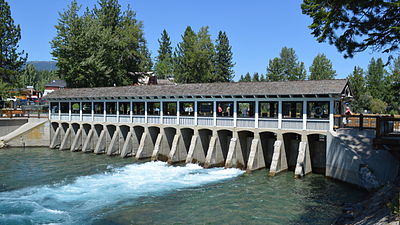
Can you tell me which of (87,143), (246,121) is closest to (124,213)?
(246,121)

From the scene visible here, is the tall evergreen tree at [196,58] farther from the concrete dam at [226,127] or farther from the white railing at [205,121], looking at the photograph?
the white railing at [205,121]

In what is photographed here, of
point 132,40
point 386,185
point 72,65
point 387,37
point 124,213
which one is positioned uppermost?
point 132,40

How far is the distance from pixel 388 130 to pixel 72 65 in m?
44.1

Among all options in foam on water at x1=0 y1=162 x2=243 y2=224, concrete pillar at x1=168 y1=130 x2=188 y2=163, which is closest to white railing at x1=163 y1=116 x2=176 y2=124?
concrete pillar at x1=168 y1=130 x2=188 y2=163

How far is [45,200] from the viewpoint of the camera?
757 inches

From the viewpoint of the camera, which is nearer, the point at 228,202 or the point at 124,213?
the point at 124,213

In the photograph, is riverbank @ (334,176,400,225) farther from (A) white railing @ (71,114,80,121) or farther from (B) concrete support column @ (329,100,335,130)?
(A) white railing @ (71,114,80,121)

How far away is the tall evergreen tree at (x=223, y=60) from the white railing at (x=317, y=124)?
191ft

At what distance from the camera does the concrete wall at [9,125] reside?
135 ft

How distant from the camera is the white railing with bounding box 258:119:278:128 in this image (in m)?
25.8

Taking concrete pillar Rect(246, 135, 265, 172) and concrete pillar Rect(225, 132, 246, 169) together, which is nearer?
concrete pillar Rect(246, 135, 265, 172)

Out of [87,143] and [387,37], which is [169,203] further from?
[87,143]

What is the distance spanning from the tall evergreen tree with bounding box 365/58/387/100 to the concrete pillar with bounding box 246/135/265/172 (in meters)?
38.5

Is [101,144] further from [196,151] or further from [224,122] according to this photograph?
[224,122]
